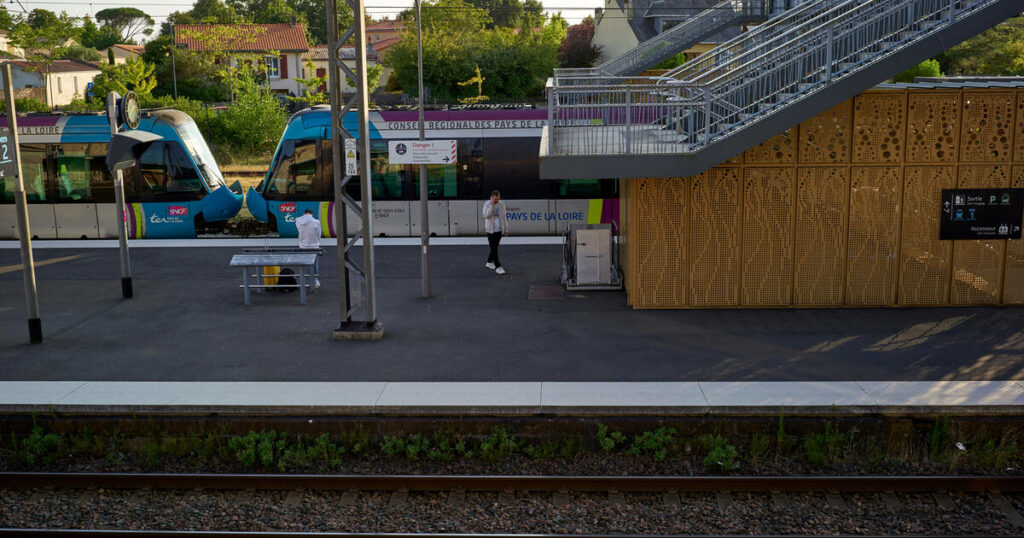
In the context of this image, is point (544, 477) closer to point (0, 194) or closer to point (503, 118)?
point (503, 118)

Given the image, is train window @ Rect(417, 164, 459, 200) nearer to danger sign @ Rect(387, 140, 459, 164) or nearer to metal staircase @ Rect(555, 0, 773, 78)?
metal staircase @ Rect(555, 0, 773, 78)

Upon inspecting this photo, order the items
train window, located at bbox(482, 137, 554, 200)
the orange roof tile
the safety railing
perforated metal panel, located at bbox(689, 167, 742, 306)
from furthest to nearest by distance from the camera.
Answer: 1. the orange roof tile
2. train window, located at bbox(482, 137, 554, 200)
3. perforated metal panel, located at bbox(689, 167, 742, 306)
4. the safety railing

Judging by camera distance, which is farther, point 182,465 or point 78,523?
point 182,465

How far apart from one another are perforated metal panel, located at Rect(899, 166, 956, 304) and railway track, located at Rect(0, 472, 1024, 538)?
20.8 feet

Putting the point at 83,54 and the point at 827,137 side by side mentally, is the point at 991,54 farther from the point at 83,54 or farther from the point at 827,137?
the point at 83,54

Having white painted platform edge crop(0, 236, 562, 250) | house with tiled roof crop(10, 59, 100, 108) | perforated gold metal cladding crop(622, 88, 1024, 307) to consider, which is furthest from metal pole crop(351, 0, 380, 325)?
house with tiled roof crop(10, 59, 100, 108)

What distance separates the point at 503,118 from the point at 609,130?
5609 mm

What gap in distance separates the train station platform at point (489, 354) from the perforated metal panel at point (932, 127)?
8.24 feet

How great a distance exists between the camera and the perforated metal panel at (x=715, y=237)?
14469mm

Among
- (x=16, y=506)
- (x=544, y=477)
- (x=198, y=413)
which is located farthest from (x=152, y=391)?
(x=544, y=477)

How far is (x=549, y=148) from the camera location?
13367mm

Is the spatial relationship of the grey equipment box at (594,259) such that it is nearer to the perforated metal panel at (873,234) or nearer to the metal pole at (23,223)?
the perforated metal panel at (873,234)

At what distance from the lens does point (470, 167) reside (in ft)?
71.4

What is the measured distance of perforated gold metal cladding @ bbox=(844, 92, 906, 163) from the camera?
1417 cm
